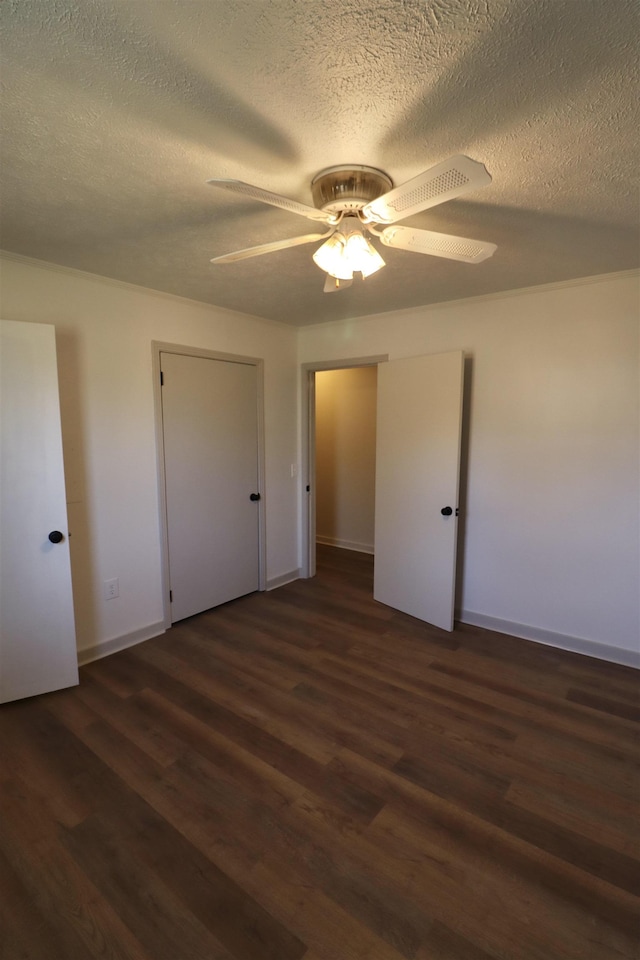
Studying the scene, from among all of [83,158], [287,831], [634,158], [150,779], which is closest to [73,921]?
[150,779]

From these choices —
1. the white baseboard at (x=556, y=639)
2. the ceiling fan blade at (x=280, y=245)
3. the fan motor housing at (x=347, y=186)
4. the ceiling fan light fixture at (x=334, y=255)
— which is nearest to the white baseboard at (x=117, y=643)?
the white baseboard at (x=556, y=639)

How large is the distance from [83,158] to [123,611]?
2.57 m

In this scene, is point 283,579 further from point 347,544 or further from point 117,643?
point 117,643

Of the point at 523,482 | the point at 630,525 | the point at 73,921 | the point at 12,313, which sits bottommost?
the point at 73,921

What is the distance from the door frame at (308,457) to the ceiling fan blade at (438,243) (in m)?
2.28

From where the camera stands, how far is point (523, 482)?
300 centimetres

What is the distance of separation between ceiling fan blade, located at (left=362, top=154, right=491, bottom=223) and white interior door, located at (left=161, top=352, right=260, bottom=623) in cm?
214

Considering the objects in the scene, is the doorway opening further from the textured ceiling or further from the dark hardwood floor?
the textured ceiling

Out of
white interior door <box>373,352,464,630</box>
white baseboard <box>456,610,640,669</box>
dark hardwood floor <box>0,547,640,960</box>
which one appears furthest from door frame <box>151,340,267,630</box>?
white baseboard <box>456,610,640,669</box>

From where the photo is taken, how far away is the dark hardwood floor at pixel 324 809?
4.32ft

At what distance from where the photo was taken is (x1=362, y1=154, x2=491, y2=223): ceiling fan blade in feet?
3.53

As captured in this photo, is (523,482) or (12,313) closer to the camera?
(12,313)

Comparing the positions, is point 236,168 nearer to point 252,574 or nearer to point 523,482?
point 523,482

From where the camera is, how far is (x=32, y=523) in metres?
2.33
